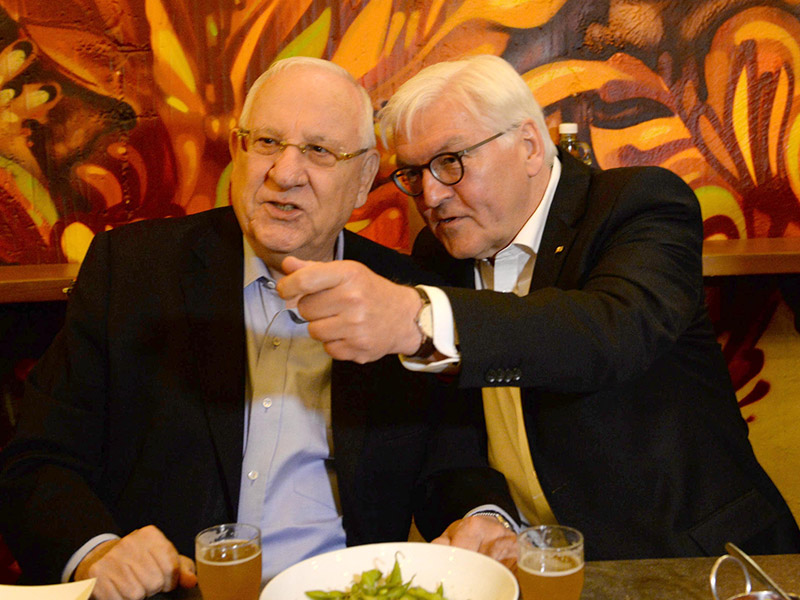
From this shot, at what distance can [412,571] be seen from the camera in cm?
111

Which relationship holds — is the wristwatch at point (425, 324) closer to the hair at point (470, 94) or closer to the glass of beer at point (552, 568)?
the glass of beer at point (552, 568)

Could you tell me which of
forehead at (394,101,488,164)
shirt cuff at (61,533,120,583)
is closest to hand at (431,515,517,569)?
shirt cuff at (61,533,120,583)

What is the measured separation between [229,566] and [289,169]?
0.97 meters

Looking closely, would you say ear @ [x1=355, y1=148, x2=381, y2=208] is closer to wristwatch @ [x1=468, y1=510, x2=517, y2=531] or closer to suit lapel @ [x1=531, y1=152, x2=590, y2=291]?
suit lapel @ [x1=531, y1=152, x2=590, y2=291]

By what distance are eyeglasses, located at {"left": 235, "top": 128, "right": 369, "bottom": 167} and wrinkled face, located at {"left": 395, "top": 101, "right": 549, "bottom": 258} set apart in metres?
0.17

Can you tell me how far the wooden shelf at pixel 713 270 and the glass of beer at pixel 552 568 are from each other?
1539mm

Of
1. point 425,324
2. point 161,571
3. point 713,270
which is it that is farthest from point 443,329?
point 713,270

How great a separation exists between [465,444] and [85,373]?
0.87 meters

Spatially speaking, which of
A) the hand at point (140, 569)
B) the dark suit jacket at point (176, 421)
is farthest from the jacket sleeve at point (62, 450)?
the hand at point (140, 569)

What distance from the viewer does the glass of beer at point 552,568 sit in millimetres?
969

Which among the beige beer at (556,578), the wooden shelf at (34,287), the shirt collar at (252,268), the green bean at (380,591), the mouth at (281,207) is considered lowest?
the green bean at (380,591)

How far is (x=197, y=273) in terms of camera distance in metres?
1.81

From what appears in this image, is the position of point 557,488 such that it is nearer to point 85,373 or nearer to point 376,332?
point 376,332

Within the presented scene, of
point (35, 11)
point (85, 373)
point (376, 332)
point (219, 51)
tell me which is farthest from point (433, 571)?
point (35, 11)
